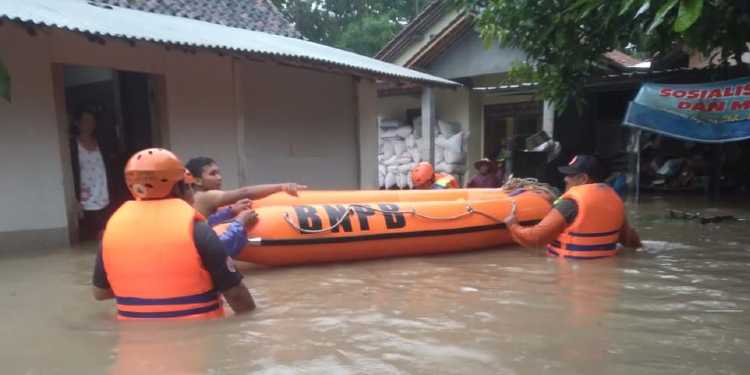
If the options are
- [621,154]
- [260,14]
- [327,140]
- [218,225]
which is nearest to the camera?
[218,225]

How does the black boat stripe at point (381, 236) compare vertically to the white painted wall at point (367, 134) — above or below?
below

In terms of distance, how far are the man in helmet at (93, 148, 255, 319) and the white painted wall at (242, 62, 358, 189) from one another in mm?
4424

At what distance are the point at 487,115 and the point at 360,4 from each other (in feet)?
43.3

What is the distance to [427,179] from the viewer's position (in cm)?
558

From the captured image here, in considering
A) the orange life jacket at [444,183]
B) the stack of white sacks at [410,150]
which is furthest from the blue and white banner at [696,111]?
the stack of white sacks at [410,150]

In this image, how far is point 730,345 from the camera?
8.04 feet

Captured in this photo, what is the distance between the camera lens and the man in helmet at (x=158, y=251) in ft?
7.23

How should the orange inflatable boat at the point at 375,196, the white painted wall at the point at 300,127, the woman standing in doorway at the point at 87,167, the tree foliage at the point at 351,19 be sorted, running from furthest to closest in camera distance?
the tree foliage at the point at 351,19
the white painted wall at the point at 300,127
the woman standing in doorway at the point at 87,167
the orange inflatable boat at the point at 375,196

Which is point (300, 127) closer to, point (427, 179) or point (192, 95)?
point (192, 95)

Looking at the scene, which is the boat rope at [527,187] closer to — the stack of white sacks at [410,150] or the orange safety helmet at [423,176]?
the orange safety helmet at [423,176]

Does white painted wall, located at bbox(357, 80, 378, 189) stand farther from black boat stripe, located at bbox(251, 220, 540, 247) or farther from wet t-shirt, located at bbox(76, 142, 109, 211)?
wet t-shirt, located at bbox(76, 142, 109, 211)

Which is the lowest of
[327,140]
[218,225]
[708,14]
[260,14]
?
[218,225]

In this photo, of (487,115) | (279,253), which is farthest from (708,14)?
(487,115)

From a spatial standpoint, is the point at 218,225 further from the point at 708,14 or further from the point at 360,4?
the point at 360,4
